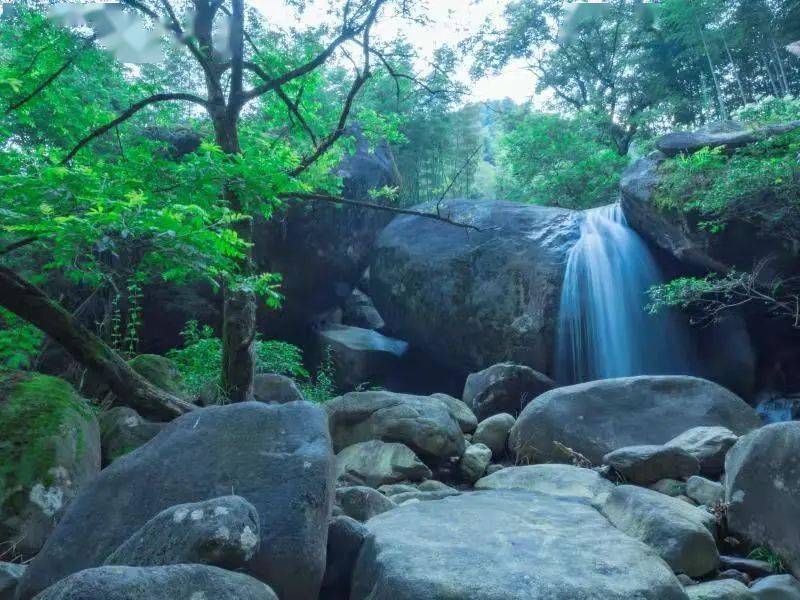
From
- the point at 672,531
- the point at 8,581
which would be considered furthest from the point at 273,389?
the point at 672,531

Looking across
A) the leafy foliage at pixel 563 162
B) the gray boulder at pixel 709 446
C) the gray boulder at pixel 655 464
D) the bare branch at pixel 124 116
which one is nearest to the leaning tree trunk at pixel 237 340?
the bare branch at pixel 124 116

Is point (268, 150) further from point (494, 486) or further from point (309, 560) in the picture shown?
point (309, 560)

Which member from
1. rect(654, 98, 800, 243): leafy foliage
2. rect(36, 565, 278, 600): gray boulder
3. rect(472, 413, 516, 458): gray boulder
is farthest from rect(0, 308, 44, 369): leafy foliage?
rect(654, 98, 800, 243): leafy foliage

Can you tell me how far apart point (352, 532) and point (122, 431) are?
139 inches

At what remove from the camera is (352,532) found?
323 centimetres

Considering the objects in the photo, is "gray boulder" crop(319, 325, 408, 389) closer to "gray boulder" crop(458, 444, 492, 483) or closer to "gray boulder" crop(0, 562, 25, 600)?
"gray boulder" crop(458, 444, 492, 483)

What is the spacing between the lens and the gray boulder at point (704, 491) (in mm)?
4771

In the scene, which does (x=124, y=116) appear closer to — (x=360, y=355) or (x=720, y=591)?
(x=720, y=591)

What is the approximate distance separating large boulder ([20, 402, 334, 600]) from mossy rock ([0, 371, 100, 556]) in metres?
1.15

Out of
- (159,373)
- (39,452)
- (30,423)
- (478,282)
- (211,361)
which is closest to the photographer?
(39,452)

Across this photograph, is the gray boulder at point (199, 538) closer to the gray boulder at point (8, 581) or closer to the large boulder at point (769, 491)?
the gray boulder at point (8, 581)

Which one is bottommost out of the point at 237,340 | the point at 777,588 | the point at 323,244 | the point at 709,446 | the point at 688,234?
the point at 777,588

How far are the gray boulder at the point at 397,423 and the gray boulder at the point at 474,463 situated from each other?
223mm

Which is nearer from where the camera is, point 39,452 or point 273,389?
point 39,452
